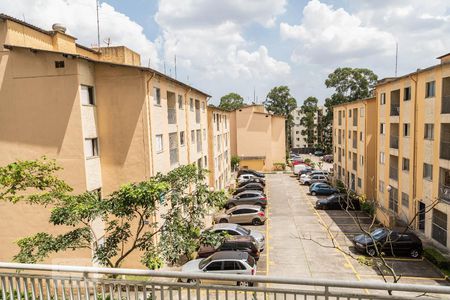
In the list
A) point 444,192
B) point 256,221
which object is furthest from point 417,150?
point 256,221

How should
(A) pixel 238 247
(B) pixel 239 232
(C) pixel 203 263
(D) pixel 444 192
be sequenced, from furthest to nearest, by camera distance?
(B) pixel 239 232 < (D) pixel 444 192 < (A) pixel 238 247 < (C) pixel 203 263

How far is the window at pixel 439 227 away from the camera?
64.0ft

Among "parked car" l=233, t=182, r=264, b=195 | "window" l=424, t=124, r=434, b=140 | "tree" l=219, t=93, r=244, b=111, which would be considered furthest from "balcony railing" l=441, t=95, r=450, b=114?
"tree" l=219, t=93, r=244, b=111

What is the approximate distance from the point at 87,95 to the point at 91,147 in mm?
2520

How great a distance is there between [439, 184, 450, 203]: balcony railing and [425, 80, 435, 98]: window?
5886mm

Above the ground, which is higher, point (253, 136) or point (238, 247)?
point (253, 136)

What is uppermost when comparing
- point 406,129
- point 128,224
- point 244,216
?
point 406,129

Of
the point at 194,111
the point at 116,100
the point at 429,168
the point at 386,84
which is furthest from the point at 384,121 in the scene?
the point at 116,100

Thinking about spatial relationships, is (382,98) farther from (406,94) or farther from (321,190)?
(321,190)

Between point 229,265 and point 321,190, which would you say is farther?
point 321,190

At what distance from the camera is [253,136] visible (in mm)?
54094

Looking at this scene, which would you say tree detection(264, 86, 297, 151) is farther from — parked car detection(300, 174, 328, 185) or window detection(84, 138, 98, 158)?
window detection(84, 138, 98, 158)

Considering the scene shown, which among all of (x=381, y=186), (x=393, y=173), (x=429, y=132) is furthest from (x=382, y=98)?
(x=429, y=132)

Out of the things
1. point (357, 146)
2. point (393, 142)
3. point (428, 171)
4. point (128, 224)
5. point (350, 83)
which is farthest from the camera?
point (350, 83)
